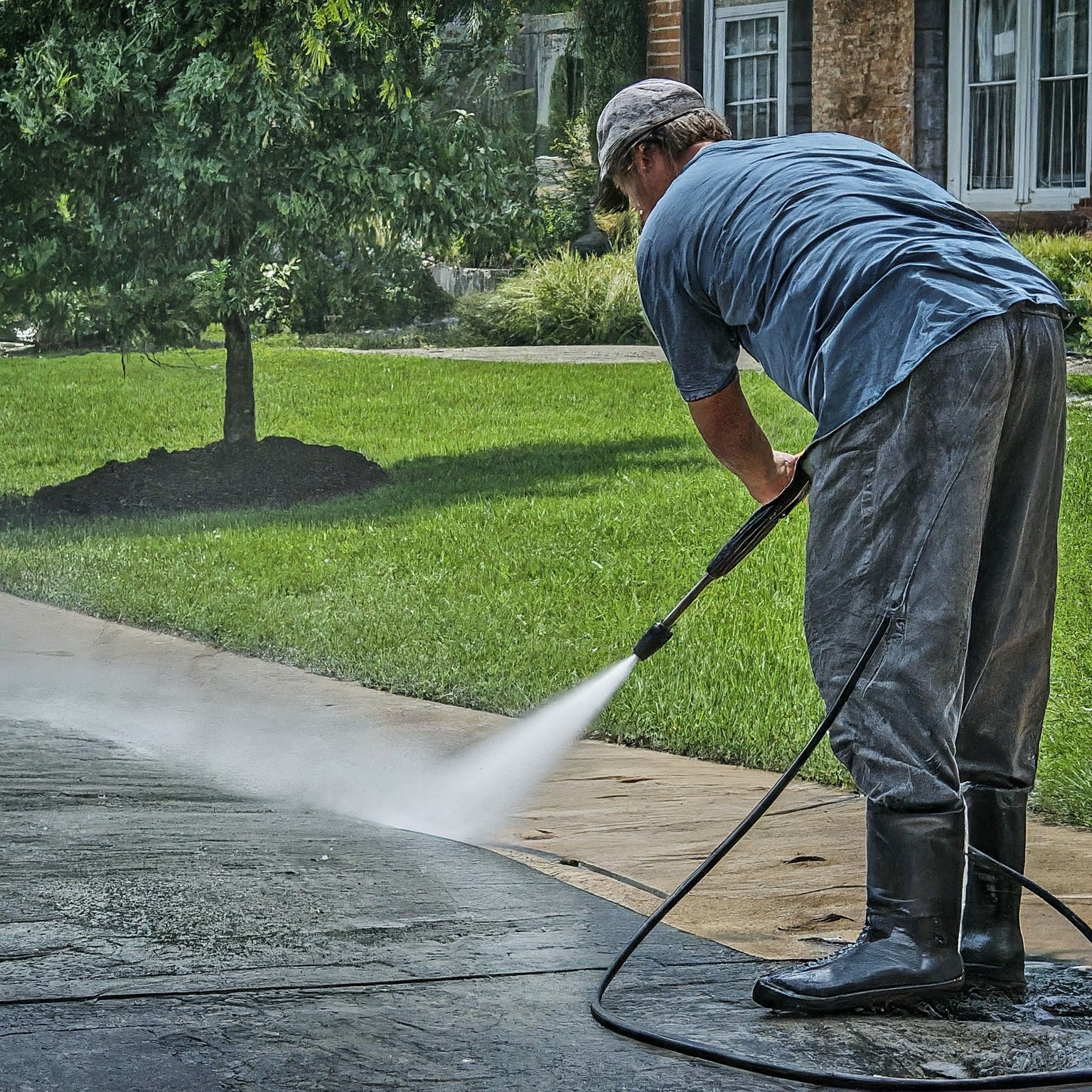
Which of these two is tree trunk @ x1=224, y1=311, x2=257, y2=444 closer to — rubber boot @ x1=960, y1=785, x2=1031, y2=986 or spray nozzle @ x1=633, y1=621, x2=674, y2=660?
spray nozzle @ x1=633, y1=621, x2=674, y2=660

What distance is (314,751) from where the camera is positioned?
212 inches

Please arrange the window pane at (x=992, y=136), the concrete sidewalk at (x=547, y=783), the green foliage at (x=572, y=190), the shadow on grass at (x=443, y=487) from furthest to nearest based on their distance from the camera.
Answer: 1. the green foliage at (x=572, y=190)
2. the window pane at (x=992, y=136)
3. the shadow on grass at (x=443, y=487)
4. the concrete sidewalk at (x=547, y=783)

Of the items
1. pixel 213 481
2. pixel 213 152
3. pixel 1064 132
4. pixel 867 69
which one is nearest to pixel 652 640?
pixel 213 152

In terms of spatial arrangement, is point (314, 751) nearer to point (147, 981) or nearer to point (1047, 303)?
point (147, 981)

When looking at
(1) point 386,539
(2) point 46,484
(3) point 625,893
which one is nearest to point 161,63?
(2) point 46,484

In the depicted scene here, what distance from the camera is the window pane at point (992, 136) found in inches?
606

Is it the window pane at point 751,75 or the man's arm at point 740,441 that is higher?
the window pane at point 751,75

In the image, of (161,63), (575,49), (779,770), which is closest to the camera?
(779,770)

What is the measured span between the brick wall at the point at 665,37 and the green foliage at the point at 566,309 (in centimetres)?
222

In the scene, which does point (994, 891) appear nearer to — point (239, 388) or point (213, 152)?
point (213, 152)

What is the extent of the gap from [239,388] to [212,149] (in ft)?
5.35

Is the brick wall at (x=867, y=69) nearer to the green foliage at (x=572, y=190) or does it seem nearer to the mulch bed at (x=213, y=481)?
the green foliage at (x=572, y=190)

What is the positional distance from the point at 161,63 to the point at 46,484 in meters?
2.73

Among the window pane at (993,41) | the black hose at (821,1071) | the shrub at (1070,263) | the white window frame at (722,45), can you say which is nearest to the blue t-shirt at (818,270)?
the black hose at (821,1071)
